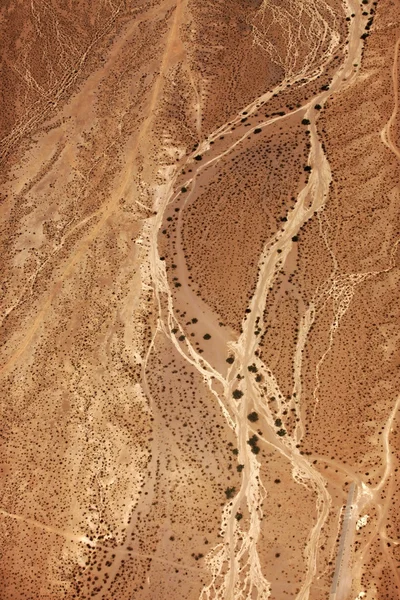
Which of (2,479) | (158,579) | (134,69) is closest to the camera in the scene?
(158,579)

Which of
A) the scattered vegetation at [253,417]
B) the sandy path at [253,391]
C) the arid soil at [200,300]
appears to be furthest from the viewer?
the scattered vegetation at [253,417]

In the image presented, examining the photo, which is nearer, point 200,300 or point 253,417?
point 253,417

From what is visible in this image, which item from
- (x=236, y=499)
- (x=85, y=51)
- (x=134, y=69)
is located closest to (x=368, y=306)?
(x=236, y=499)

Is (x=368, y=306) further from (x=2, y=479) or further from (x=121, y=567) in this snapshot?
(x=2, y=479)

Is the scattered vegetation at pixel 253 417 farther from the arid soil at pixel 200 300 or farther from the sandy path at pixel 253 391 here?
the sandy path at pixel 253 391

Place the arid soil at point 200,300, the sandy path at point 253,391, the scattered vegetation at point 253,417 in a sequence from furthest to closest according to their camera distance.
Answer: the scattered vegetation at point 253,417, the arid soil at point 200,300, the sandy path at point 253,391

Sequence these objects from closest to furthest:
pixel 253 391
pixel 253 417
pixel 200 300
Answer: pixel 253 417, pixel 253 391, pixel 200 300

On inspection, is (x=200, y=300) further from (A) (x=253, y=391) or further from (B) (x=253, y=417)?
(B) (x=253, y=417)

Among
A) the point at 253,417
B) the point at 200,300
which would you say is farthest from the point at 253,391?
the point at 200,300

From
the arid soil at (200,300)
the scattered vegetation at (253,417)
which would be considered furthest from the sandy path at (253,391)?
the scattered vegetation at (253,417)
